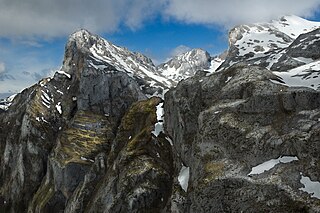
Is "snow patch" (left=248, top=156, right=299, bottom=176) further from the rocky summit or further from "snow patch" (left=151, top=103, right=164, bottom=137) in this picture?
"snow patch" (left=151, top=103, right=164, bottom=137)

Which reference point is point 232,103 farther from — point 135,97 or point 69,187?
point 135,97

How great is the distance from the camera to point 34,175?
119 m

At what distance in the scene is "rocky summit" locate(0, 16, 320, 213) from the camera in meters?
41.6

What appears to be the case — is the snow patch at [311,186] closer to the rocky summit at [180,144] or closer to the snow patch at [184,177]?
the rocky summit at [180,144]

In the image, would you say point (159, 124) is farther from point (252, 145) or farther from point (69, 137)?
point (69, 137)

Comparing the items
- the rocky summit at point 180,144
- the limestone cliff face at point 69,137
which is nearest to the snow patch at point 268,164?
the rocky summit at point 180,144

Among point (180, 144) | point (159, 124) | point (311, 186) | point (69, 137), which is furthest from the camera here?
point (69, 137)

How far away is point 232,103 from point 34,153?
8748 cm

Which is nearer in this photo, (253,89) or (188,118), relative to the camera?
(253,89)

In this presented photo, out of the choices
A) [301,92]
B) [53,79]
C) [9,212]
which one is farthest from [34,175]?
[301,92]

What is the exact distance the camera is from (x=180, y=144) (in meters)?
68.2

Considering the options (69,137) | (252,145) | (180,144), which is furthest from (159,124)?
(69,137)

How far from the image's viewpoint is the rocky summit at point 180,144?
4156 centimetres

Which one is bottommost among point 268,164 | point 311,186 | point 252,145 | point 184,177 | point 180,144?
point 311,186
